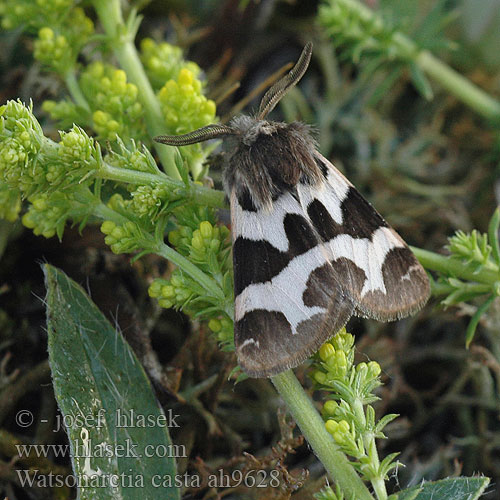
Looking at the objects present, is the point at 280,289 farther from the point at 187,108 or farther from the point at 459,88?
the point at 459,88

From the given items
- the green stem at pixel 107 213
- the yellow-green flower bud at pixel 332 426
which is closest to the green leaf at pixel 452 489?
the yellow-green flower bud at pixel 332 426

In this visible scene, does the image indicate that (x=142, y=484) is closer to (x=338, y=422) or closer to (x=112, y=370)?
(x=112, y=370)

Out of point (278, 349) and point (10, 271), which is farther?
point (10, 271)

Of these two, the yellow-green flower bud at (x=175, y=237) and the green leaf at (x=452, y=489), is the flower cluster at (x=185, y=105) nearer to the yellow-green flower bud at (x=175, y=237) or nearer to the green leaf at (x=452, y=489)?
the yellow-green flower bud at (x=175, y=237)

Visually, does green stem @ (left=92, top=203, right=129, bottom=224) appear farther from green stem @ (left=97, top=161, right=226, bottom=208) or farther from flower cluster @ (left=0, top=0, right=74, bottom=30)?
flower cluster @ (left=0, top=0, right=74, bottom=30)

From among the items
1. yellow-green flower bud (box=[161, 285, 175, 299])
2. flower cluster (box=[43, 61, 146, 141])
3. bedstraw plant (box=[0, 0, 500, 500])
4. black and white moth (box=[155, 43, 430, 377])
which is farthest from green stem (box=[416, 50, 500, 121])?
yellow-green flower bud (box=[161, 285, 175, 299])

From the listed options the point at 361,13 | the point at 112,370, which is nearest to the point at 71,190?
the point at 112,370
